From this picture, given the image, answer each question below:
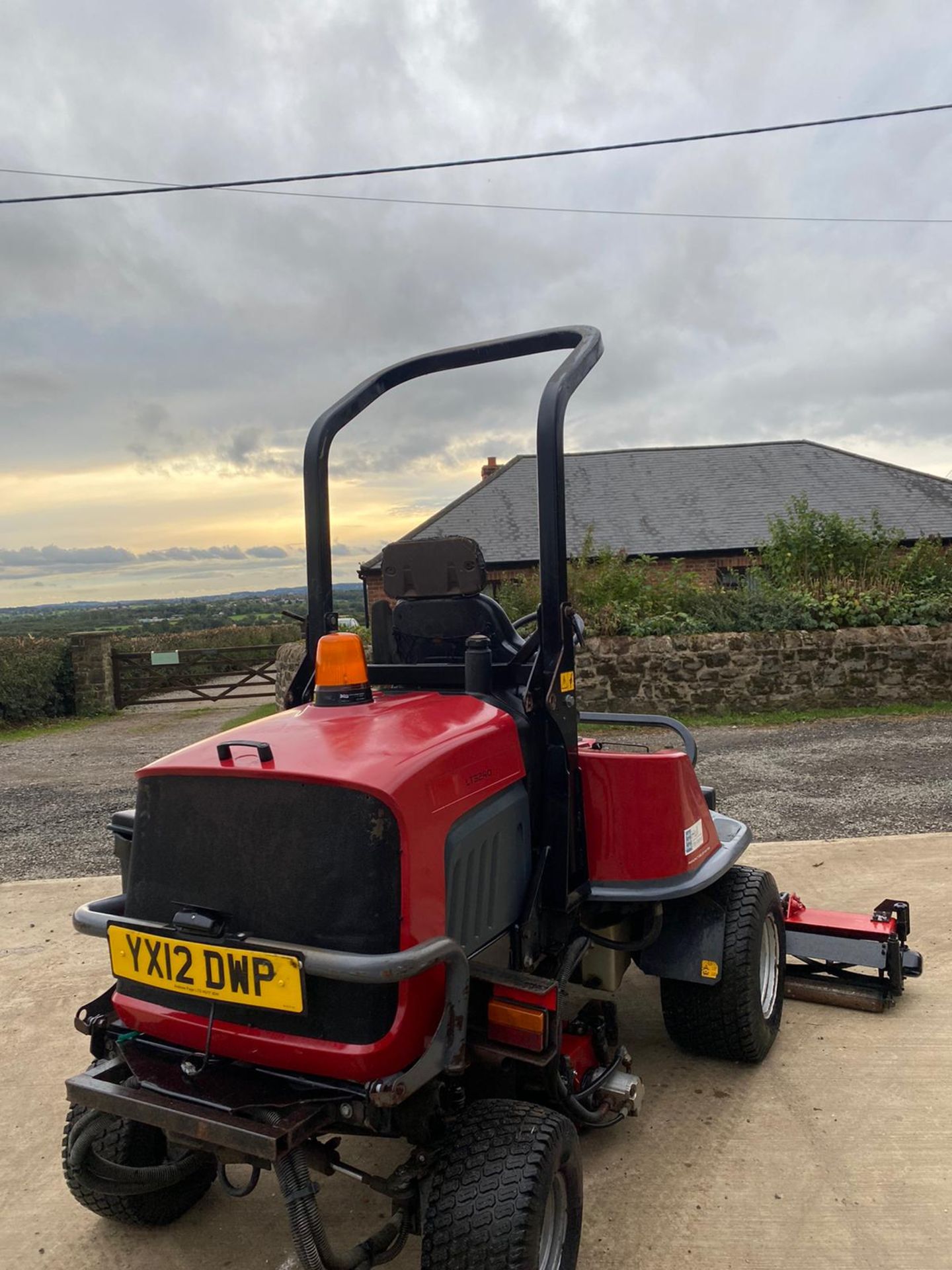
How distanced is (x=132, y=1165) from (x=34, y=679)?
1328 cm

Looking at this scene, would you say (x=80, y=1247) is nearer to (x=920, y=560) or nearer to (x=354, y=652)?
(x=354, y=652)

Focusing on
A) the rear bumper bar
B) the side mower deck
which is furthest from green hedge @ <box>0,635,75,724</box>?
the rear bumper bar

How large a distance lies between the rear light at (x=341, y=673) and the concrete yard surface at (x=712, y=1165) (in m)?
1.49

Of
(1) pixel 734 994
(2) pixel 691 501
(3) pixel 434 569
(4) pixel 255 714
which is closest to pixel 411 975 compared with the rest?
(3) pixel 434 569

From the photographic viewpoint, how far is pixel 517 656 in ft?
9.52

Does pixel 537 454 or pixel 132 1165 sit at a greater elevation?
pixel 537 454

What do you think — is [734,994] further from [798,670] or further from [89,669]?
[89,669]

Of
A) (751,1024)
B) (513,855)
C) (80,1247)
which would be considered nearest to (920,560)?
(751,1024)

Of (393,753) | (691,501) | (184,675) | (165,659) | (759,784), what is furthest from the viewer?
(691,501)

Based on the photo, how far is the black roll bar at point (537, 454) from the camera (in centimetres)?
275

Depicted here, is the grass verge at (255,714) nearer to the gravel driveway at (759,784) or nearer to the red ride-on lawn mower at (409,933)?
the gravel driveway at (759,784)

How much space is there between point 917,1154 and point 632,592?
33.7 feet

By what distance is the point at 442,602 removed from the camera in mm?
3119

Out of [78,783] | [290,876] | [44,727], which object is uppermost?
[290,876]
